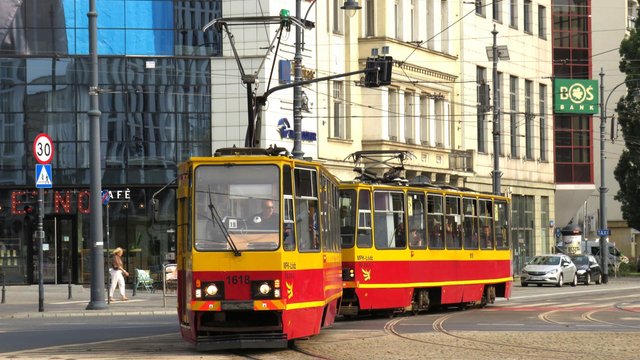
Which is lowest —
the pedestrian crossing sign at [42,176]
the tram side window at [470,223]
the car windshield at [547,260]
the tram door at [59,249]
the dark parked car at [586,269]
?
the dark parked car at [586,269]

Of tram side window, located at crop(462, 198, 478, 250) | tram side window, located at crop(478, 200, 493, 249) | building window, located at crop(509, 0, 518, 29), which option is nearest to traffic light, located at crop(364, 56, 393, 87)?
tram side window, located at crop(462, 198, 478, 250)

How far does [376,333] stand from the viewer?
24.3 meters

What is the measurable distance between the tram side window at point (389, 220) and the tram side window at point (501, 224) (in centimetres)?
621

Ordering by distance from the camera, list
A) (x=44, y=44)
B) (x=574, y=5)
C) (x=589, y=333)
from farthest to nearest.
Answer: (x=574, y=5) → (x=44, y=44) → (x=589, y=333)

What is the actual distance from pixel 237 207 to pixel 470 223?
1493 centimetres

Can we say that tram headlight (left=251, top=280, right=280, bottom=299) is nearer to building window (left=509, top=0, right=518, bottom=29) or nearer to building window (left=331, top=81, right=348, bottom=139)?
building window (left=331, top=81, right=348, bottom=139)

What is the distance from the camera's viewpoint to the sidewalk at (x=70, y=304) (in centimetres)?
3369

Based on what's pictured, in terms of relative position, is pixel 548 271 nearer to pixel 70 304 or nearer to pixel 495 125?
pixel 495 125

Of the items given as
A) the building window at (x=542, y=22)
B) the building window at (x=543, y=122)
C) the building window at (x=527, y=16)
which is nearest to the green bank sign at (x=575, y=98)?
the building window at (x=527, y=16)

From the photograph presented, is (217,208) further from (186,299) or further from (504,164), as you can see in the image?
(504,164)

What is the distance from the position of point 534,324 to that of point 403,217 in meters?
4.61

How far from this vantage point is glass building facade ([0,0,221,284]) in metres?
47.6

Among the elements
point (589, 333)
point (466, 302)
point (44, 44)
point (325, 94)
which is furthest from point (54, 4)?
point (589, 333)

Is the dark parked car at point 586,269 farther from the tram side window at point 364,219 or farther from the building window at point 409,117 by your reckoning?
the tram side window at point 364,219
